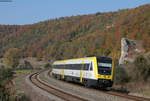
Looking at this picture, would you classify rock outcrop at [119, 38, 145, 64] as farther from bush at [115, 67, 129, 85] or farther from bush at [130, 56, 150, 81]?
bush at [130, 56, 150, 81]

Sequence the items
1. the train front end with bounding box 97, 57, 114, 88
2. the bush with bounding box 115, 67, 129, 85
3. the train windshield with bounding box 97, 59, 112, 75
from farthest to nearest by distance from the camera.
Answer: the bush with bounding box 115, 67, 129, 85 → the train windshield with bounding box 97, 59, 112, 75 → the train front end with bounding box 97, 57, 114, 88

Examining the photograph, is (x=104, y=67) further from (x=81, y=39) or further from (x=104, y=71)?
(x=81, y=39)

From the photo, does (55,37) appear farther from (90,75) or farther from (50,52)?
(90,75)

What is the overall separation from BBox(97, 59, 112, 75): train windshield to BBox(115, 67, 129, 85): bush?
7580 millimetres

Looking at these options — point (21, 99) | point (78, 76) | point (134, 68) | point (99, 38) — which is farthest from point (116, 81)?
point (99, 38)

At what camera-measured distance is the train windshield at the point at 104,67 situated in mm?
23156

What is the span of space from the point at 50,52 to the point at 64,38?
24.3 m

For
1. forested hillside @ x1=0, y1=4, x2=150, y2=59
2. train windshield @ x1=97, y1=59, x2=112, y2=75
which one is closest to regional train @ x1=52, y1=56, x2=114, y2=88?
train windshield @ x1=97, y1=59, x2=112, y2=75

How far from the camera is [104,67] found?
76.9ft

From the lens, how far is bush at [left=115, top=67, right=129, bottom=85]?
102 feet

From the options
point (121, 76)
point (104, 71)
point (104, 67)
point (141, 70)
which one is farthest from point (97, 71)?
point (141, 70)

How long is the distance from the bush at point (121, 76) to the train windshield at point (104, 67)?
298 inches

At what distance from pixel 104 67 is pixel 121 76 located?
8.23 metres

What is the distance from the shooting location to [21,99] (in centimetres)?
1338
